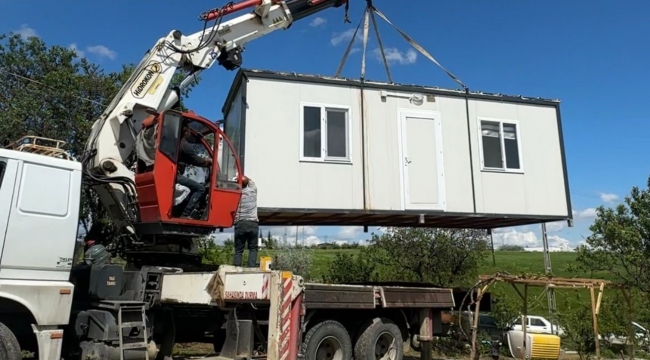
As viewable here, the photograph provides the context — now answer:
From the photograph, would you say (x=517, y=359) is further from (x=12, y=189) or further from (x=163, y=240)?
(x=12, y=189)

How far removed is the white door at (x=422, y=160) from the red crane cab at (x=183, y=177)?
3.96 m

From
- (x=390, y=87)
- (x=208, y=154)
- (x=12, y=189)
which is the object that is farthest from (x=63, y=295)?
(x=390, y=87)

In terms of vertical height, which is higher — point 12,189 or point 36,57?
point 36,57

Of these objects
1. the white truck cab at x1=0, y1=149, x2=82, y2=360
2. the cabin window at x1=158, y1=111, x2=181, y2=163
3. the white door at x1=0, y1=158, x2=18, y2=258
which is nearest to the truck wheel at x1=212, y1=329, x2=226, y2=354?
the white truck cab at x1=0, y1=149, x2=82, y2=360

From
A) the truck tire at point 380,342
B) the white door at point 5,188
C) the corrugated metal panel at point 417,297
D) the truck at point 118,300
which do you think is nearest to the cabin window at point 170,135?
the truck at point 118,300

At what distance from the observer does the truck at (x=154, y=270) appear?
600cm

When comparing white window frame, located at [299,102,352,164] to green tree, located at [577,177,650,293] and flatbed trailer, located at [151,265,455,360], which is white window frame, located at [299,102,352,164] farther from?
green tree, located at [577,177,650,293]

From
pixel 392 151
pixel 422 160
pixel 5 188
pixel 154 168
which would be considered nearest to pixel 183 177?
pixel 154 168

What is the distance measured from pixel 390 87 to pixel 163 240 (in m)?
5.49

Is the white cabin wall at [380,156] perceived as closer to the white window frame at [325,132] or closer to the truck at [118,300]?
the white window frame at [325,132]

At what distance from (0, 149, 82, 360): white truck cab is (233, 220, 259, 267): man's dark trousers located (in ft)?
8.70

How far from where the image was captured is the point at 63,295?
20.4 ft

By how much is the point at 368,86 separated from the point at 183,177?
4654mm

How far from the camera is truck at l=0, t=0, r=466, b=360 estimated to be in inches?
236
